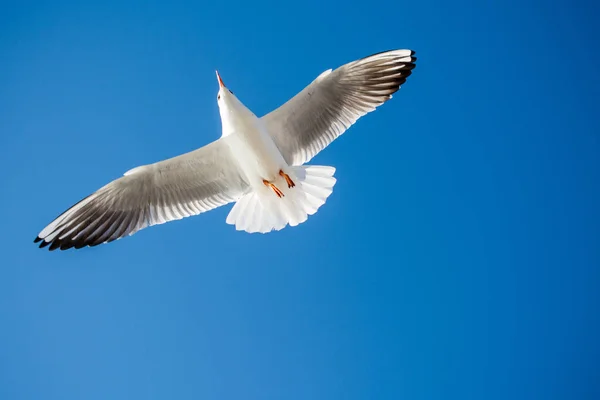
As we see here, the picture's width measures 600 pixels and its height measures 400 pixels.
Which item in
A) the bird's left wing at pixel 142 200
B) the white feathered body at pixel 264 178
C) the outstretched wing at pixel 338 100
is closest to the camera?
the white feathered body at pixel 264 178

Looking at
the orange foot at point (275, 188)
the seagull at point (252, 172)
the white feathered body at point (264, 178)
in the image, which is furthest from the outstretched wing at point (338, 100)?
the orange foot at point (275, 188)

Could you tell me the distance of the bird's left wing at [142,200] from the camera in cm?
510

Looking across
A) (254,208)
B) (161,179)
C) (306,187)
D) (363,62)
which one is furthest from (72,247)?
(363,62)

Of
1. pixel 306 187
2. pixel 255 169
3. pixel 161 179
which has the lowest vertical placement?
pixel 306 187

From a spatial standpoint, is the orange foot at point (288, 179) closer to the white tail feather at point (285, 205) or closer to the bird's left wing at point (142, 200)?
the white tail feather at point (285, 205)

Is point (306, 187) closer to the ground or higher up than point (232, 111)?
closer to the ground

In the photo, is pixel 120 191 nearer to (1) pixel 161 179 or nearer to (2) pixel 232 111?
(1) pixel 161 179

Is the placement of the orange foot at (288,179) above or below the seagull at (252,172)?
below

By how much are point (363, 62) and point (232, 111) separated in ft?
4.11

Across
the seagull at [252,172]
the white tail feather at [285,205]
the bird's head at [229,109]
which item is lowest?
the white tail feather at [285,205]

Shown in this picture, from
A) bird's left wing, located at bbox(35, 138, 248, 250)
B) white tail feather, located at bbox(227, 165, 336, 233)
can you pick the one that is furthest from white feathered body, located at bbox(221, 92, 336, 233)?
bird's left wing, located at bbox(35, 138, 248, 250)

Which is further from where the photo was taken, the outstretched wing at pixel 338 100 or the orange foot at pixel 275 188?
the outstretched wing at pixel 338 100

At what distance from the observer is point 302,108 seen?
530 cm

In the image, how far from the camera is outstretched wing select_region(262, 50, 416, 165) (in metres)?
5.28
